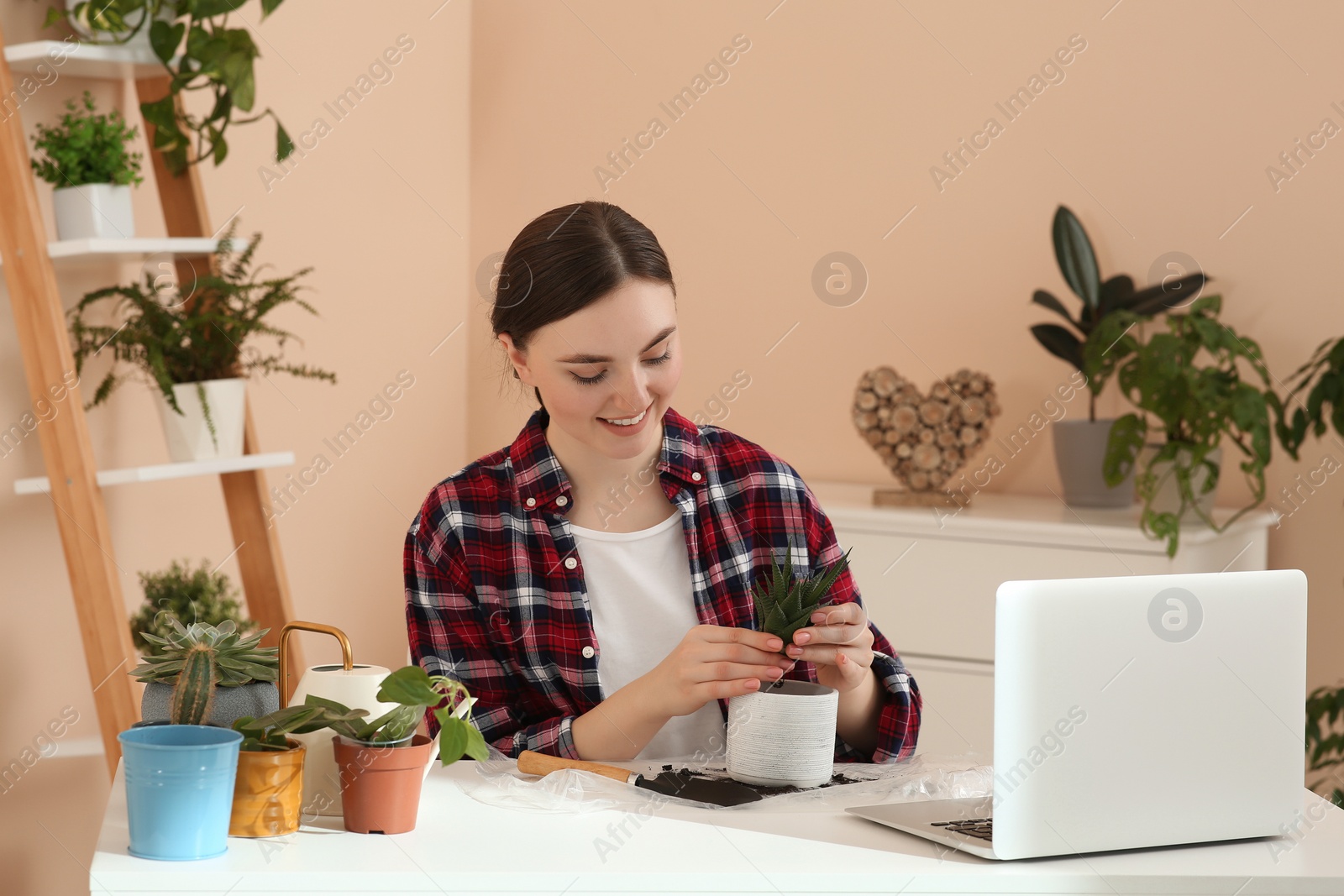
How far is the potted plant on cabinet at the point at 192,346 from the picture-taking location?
8.14 feet

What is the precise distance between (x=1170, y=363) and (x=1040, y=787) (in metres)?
1.74

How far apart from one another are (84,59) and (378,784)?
69.9 inches

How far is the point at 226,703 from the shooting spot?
1.25 m

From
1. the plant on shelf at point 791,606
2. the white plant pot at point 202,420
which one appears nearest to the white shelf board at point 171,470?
the white plant pot at point 202,420

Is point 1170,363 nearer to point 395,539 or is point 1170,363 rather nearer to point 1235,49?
point 1235,49

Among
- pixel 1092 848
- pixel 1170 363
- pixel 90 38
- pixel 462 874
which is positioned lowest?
pixel 1092 848

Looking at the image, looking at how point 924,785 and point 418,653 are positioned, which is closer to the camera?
point 924,785

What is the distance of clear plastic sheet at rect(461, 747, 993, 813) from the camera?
134 cm

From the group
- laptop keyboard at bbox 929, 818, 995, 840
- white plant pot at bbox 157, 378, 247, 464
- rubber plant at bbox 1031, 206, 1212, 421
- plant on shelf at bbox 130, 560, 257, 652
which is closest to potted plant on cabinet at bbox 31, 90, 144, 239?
white plant pot at bbox 157, 378, 247, 464

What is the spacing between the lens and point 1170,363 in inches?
106

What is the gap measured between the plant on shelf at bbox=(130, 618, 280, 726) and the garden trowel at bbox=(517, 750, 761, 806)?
0.31m

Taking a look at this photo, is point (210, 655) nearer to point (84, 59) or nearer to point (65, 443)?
point (65, 443)

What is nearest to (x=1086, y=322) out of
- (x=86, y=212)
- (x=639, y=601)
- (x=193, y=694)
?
(x=639, y=601)

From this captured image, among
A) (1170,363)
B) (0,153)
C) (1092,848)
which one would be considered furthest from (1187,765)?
(0,153)
